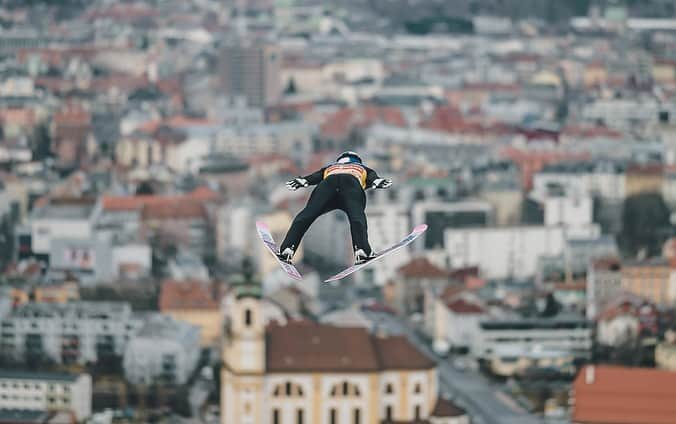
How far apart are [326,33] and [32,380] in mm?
48346

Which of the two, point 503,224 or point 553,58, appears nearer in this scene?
point 503,224

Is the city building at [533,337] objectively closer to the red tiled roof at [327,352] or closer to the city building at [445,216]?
the red tiled roof at [327,352]

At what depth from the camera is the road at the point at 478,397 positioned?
22.8 metres

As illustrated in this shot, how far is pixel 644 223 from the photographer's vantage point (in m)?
35.5

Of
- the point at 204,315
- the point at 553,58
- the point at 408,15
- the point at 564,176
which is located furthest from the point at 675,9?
the point at 204,315

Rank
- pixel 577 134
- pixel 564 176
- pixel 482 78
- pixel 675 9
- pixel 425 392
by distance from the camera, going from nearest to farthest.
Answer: pixel 425 392 → pixel 564 176 → pixel 577 134 → pixel 482 78 → pixel 675 9

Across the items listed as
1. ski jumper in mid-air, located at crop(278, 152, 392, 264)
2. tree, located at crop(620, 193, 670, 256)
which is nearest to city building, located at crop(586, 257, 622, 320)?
tree, located at crop(620, 193, 670, 256)

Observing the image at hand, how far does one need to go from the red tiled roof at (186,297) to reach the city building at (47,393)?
4060mm

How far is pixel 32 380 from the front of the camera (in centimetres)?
2284

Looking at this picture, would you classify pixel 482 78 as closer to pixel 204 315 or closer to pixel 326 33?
pixel 326 33

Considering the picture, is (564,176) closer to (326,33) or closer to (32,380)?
(32,380)

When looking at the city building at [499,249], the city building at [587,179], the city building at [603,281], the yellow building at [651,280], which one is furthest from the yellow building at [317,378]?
the city building at [587,179]

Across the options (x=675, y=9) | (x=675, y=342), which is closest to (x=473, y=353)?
(x=675, y=342)

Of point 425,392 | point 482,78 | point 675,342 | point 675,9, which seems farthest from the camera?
point 675,9
